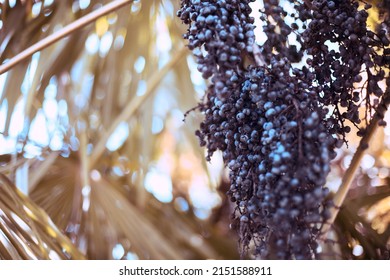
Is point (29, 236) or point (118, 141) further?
point (118, 141)

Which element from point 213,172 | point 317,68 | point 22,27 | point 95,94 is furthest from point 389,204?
point 22,27

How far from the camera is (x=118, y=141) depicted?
186 cm

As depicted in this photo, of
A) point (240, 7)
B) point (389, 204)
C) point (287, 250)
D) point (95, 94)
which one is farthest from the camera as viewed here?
point (95, 94)

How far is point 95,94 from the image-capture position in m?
1.76

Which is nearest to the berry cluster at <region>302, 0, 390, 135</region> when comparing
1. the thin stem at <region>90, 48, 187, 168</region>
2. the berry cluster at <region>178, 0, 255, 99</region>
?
the berry cluster at <region>178, 0, 255, 99</region>

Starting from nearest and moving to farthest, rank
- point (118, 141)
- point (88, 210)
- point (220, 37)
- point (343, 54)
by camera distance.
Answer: point (220, 37)
point (343, 54)
point (88, 210)
point (118, 141)

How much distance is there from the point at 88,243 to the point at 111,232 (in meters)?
0.09

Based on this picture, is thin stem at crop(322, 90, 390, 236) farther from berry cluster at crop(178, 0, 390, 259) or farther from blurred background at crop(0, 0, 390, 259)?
blurred background at crop(0, 0, 390, 259)

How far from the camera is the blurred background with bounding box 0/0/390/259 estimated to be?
155cm

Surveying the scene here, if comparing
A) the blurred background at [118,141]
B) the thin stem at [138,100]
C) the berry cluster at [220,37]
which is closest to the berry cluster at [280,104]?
the berry cluster at [220,37]

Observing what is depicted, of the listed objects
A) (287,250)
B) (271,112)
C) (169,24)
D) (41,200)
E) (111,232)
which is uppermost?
(271,112)

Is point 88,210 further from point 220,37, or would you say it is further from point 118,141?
point 220,37

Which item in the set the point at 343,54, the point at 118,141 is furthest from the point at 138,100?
the point at 343,54

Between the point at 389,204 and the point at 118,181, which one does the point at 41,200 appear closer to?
the point at 118,181
